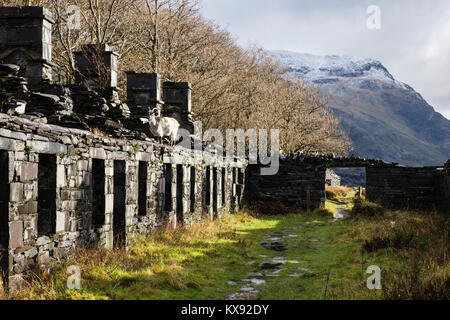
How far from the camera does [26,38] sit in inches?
462

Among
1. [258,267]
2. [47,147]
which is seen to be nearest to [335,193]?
[258,267]

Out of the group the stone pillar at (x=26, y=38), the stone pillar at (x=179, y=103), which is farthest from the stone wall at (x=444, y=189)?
the stone pillar at (x=26, y=38)

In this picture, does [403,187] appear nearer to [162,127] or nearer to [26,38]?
[162,127]

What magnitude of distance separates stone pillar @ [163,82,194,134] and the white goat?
417 centimetres

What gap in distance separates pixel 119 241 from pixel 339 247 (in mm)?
6711

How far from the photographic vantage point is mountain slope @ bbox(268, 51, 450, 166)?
125562 millimetres

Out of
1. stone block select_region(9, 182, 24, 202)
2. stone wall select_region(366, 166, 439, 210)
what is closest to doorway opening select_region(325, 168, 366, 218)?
stone wall select_region(366, 166, 439, 210)

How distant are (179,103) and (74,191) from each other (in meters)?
10.7

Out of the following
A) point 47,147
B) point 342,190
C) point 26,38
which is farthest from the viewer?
point 342,190

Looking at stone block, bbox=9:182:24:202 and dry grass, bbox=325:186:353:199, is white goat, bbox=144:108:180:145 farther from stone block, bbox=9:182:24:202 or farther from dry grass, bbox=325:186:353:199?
dry grass, bbox=325:186:353:199

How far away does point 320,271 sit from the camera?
33.1 feet

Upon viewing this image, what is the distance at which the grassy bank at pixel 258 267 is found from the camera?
7461mm

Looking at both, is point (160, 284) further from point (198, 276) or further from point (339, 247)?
point (339, 247)
